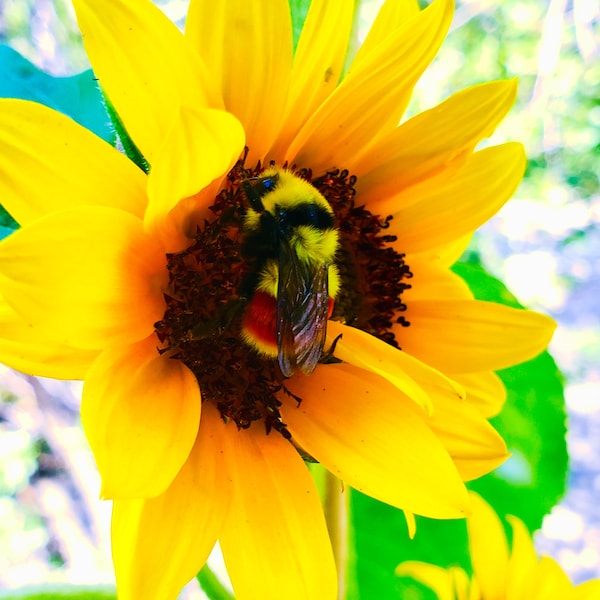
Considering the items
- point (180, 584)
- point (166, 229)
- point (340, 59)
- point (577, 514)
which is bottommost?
point (577, 514)

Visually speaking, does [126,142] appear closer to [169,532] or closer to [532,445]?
[169,532]

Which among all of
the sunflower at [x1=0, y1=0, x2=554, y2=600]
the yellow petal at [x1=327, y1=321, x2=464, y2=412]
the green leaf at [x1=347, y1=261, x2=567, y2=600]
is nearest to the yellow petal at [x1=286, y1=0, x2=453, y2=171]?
the sunflower at [x1=0, y1=0, x2=554, y2=600]

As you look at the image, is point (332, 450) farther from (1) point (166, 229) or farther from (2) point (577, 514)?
(2) point (577, 514)

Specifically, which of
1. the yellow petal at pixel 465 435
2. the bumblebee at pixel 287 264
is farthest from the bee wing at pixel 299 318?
the yellow petal at pixel 465 435

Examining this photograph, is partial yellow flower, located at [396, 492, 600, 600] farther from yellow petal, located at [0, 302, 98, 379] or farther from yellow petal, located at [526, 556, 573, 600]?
yellow petal, located at [0, 302, 98, 379]

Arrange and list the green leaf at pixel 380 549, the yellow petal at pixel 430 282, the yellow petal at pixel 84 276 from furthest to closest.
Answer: the green leaf at pixel 380 549
the yellow petal at pixel 430 282
the yellow petal at pixel 84 276

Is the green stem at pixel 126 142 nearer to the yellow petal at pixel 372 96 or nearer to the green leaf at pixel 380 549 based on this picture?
the yellow petal at pixel 372 96

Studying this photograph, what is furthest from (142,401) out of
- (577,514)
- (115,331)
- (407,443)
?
(577,514)

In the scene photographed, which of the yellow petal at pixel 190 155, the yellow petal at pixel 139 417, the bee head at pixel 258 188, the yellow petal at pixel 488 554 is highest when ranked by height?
the yellow petal at pixel 190 155

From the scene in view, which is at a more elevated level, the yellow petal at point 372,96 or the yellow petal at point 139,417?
the yellow petal at point 372,96
